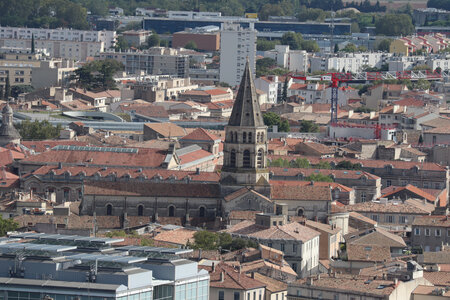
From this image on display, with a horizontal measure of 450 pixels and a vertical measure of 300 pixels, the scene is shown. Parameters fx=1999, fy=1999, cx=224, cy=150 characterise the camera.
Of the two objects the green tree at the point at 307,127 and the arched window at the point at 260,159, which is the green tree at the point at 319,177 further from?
the green tree at the point at 307,127

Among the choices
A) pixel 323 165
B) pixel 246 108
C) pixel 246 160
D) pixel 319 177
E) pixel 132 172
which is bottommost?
pixel 323 165

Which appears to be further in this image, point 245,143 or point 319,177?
point 319,177

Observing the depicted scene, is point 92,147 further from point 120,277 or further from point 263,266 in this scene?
point 120,277

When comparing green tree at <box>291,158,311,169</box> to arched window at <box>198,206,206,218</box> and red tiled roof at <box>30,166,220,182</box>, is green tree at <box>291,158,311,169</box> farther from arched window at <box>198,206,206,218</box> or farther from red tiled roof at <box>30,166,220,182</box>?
arched window at <box>198,206,206,218</box>

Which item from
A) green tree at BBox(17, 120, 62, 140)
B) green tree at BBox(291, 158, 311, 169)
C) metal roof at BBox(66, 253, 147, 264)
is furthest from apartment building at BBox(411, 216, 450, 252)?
green tree at BBox(17, 120, 62, 140)

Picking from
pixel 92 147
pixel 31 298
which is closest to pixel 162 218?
pixel 92 147

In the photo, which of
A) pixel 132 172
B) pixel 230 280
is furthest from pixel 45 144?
pixel 230 280

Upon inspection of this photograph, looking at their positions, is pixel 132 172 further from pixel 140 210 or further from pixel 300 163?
pixel 300 163
